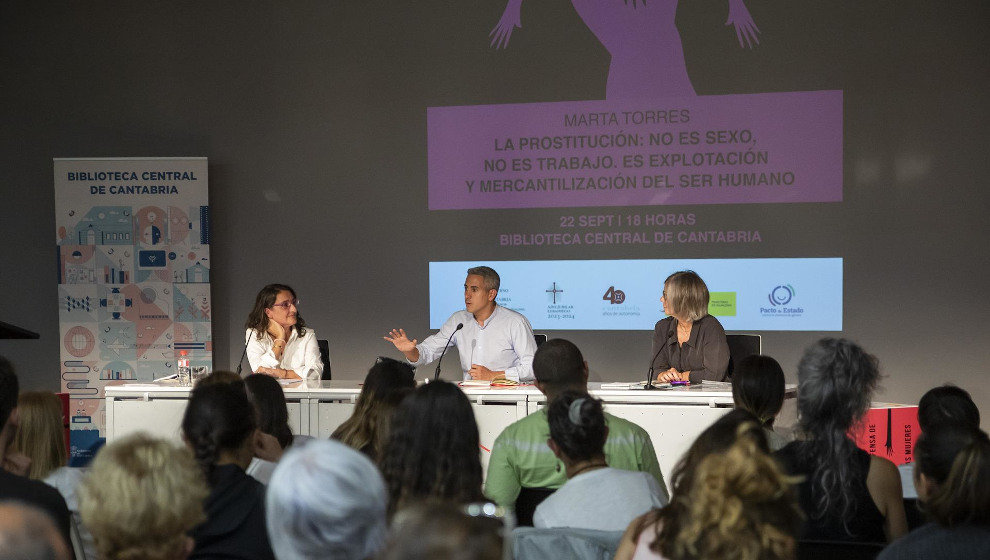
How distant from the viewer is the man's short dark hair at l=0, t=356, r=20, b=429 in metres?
2.20

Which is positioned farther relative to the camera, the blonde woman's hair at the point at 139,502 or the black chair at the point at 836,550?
the black chair at the point at 836,550

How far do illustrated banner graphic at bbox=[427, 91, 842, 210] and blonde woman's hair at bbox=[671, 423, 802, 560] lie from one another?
534 cm

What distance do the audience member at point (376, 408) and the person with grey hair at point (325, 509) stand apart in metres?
1.29

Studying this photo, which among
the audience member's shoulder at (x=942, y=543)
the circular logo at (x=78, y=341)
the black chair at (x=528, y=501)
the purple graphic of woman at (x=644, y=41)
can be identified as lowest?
the black chair at (x=528, y=501)

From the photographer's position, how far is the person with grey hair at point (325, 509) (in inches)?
52.4

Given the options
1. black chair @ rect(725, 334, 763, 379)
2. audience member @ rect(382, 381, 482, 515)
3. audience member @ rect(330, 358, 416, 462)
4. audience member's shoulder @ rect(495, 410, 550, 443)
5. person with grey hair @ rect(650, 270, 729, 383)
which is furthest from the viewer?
black chair @ rect(725, 334, 763, 379)

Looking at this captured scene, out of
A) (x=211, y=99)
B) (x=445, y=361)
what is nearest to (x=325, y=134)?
(x=211, y=99)

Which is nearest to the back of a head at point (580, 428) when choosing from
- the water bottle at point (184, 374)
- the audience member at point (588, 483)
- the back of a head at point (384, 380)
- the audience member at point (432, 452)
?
the audience member at point (588, 483)

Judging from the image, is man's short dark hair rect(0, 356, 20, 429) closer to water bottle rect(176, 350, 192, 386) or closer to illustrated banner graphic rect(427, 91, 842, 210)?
water bottle rect(176, 350, 192, 386)

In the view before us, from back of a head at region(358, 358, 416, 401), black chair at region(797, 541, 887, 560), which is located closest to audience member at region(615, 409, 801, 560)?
black chair at region(797, 541, 887, 560)

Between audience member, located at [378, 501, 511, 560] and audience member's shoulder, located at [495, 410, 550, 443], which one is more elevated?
audience member, located at [378, 501, 511, 560]

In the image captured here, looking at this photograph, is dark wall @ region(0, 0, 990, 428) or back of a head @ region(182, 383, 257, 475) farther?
dark wall @ region(0, 0, 990, 428)

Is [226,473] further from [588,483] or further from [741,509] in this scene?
[741,509]

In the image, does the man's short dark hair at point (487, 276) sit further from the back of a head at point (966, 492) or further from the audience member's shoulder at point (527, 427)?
the back of a head at point (966, 492)
